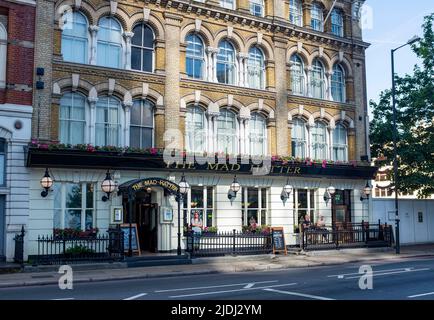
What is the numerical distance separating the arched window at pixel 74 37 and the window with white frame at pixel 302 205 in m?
13.8

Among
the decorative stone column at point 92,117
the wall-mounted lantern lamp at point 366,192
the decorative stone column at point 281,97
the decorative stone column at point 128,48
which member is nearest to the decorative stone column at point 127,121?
the decorative stone column at point 92,117

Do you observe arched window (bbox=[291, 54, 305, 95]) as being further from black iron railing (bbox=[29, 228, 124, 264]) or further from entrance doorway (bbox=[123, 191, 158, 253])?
black iron railing (bbox=[29, 228, 124, 264])

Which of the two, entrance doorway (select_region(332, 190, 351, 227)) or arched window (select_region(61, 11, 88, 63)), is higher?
arched window (select_region(61, 11, 88, 63))

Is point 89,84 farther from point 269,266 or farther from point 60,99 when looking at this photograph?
point 269,266

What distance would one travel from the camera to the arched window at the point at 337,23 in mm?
31438

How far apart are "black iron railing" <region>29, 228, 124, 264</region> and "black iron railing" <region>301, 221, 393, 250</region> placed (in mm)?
9795

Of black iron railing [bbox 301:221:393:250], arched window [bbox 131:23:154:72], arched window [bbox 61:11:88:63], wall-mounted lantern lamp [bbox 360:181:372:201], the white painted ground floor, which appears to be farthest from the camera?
wall-mounted lantern lamp [bbox 360:181:372:201]

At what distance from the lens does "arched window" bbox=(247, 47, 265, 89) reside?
27250mm

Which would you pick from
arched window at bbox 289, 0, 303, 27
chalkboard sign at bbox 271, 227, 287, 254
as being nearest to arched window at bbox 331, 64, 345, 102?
arched window at bbox 289, 0, 303, 27

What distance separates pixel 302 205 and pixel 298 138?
399cm

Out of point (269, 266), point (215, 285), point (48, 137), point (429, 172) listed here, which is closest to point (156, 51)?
point (48, 137)

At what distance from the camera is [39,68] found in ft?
67.5

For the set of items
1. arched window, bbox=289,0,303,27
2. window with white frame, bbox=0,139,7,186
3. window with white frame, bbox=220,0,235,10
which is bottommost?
window with white frame, bbox=0,139,7,186

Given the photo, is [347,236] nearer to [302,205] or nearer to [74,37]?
[302,205]
